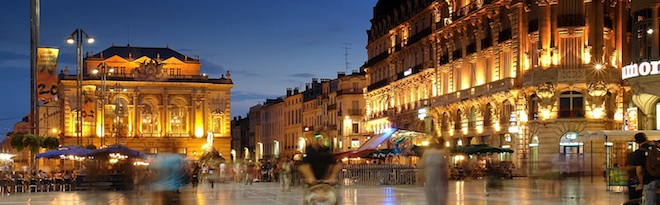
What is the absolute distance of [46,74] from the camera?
118ft

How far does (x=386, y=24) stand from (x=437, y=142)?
70.3 metres

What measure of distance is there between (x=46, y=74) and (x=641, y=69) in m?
23.5

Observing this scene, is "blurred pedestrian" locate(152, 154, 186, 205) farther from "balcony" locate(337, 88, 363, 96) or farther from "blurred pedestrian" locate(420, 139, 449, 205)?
"balcony" locate(337, 88, 363, 96)

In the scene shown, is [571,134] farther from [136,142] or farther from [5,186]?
[136,142]

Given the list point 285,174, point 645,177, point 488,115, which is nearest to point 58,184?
point 285,174

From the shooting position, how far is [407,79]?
7781cm

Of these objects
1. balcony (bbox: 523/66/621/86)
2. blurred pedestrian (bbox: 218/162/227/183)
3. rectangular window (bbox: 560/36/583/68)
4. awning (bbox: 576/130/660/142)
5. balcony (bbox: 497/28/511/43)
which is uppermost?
balcony (bbox: 497/28/511/43)

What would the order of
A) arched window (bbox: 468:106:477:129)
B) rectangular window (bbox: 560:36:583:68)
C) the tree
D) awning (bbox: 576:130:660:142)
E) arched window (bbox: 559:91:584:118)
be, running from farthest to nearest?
arched window (bbox: 468:106:477:129) → arched window (bbox: 559:91:584:118) → rectangular window (bbox: 560:36:583:68) → the tree → awning (bbox: 576:130:660:142)

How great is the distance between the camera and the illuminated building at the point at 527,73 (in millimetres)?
53281

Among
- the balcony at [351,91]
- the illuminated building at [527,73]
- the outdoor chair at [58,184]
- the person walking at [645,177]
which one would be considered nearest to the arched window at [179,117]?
the balcony at [351,91]

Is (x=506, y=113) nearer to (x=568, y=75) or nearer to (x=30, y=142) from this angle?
(x=568, y=75)

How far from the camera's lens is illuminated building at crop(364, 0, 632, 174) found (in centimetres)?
5328

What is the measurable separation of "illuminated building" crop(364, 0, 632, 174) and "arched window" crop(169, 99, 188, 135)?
46214 mm

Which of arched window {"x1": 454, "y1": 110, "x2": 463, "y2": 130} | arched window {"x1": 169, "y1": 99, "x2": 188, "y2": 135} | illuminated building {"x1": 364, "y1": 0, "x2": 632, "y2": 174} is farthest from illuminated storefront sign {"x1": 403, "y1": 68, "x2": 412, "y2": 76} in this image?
arched window {"x1": 169, "y1": 99, "x2": 188, "y2": 135}
